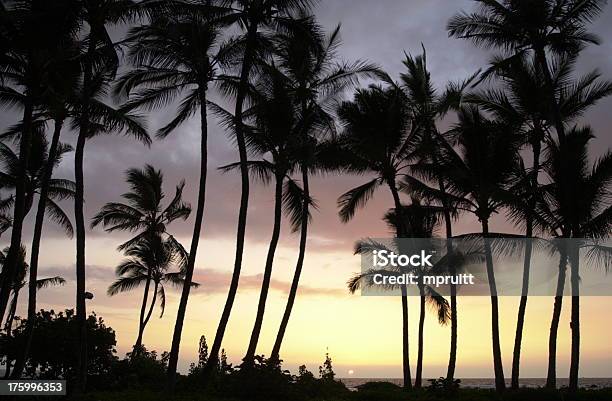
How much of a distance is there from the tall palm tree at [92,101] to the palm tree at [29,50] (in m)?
0.72

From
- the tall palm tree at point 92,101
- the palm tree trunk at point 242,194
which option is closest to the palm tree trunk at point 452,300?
the palm tree trunk at point 242,194

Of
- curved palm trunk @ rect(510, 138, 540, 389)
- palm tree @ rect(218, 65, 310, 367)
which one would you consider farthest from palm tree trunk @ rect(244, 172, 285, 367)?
curved palm trunk @ rect(510, 138, 540, 389)

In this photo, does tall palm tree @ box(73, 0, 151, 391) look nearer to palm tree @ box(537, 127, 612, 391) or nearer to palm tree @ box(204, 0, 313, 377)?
palm tree @ box(204, 0, 313, 377)

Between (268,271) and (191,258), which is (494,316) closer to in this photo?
(268,271)

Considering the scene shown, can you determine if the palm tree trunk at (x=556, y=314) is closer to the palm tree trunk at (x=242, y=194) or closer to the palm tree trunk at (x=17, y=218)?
the palm tree trunk at (x=242, y=194)

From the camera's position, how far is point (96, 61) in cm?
1970

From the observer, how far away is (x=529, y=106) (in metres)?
24.9

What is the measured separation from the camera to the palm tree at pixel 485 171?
24219 mm

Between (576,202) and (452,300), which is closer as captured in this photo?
(576,202)

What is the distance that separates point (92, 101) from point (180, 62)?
313cm

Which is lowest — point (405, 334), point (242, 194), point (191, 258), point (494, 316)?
point (405, 334)

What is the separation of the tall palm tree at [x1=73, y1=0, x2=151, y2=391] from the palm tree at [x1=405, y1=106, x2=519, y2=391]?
39.3 ft

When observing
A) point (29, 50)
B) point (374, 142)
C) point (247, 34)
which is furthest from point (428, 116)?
point (29, 50)

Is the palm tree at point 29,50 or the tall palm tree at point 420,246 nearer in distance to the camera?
the palm tree at point 29,50
